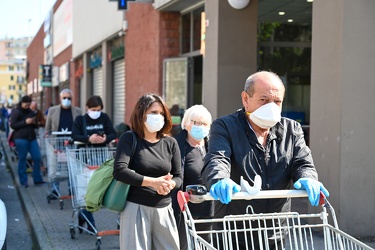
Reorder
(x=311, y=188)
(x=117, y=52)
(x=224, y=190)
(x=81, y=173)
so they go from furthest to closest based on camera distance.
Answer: (x=117, y=52) < (x=81, y=173) < (x=311, y=188) < (x=224, y=190)

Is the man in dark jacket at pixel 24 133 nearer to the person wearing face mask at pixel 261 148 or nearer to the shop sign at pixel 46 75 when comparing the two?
the person wearing face mask at pixel 261 148

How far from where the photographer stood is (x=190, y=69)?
14422 millimetres

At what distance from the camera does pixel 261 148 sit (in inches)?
143

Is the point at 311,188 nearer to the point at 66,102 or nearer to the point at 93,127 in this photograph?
the point at 93,127

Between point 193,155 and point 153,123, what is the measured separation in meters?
0.62

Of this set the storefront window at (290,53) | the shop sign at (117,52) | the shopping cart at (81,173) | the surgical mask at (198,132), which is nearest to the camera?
the surgical mask at (198,132)

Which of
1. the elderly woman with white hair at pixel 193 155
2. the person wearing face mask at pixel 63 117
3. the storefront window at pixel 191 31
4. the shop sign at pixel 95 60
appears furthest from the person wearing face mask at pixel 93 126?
the shop sign at pixel 95 60

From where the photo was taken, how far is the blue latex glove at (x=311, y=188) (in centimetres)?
336

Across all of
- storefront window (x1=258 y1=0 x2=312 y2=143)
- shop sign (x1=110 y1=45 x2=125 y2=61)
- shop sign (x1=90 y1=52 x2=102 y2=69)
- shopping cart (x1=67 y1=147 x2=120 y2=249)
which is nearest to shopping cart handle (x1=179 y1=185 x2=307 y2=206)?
shopping cart (x1=67 y1=147 x2=120 y2=249)

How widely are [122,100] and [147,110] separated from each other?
16015 millimetres

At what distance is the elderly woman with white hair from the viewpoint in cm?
549

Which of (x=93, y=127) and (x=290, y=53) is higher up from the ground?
(x=290, y=53)

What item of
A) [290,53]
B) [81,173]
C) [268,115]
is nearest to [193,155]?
[268,115]

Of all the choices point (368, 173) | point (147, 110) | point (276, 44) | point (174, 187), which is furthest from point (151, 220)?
A: point (276, 44)
